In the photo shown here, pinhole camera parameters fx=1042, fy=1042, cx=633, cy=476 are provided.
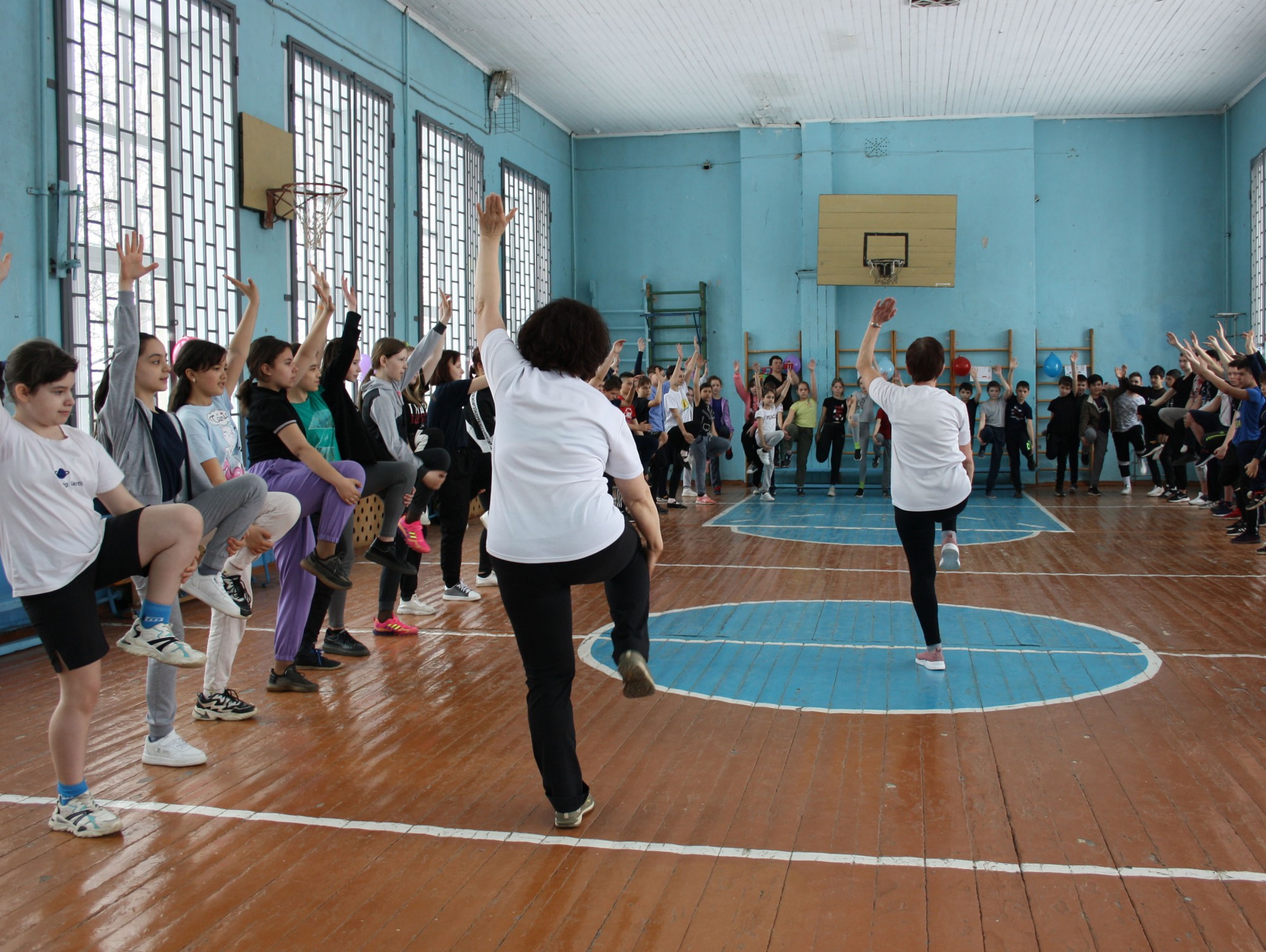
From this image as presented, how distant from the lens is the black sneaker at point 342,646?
5.64m

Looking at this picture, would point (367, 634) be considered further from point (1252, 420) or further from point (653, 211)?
point (653, 211)

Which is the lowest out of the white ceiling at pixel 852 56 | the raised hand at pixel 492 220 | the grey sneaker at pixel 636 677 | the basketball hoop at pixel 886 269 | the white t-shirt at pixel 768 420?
the grey sneaker at pixel 636 677

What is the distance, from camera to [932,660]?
523cm

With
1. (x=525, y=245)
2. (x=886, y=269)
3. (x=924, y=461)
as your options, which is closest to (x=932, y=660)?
(x=924, y=461)

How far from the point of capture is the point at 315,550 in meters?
4.91

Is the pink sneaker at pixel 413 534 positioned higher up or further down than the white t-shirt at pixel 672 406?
further down

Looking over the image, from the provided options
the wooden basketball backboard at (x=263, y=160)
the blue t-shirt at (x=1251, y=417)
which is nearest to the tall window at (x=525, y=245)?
the wooden basketball backboard at (x=263, y=160)

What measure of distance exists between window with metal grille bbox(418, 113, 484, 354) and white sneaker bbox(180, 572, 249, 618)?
863cm

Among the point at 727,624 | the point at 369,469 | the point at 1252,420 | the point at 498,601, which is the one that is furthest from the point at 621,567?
the point at 1252,420

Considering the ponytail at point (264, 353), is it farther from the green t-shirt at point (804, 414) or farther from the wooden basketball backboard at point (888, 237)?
the wooden basketball backboard at point (888, 237)

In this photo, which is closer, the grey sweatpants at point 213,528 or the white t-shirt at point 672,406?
the grey sweatpants at point 213,528

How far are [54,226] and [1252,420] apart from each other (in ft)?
33.6

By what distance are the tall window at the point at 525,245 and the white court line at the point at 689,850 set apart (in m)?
11.9

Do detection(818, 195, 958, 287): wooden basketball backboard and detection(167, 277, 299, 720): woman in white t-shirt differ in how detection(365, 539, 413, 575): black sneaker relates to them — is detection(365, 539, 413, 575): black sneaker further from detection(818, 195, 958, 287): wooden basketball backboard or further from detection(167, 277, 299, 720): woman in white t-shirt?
detection(818, 195, 958, 287): wooden basketball backboard
